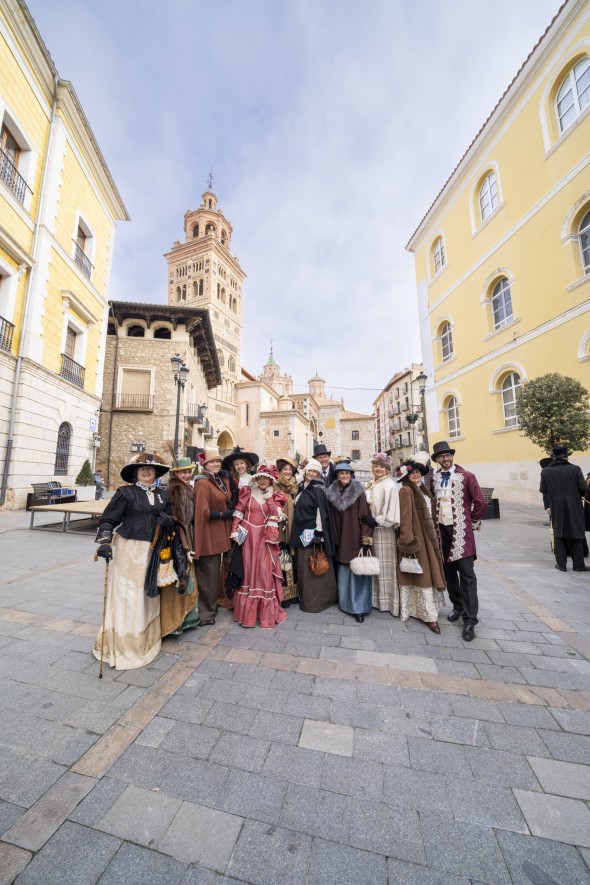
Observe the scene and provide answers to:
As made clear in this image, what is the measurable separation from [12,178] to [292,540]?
574 inches

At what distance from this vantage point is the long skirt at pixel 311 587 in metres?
4.16

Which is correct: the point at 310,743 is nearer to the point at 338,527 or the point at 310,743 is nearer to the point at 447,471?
the point at 338,527

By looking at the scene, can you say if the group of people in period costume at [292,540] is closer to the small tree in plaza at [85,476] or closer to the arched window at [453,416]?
the small tree in plaza at [85,476]

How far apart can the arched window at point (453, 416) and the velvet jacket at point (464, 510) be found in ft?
46.6

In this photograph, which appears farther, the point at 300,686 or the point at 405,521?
the point at 405,521

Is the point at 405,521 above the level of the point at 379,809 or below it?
above

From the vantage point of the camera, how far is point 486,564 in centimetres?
592

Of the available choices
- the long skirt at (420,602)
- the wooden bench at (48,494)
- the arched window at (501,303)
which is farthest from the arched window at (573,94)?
the wooden bench at (48,494)

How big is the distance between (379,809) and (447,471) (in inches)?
123

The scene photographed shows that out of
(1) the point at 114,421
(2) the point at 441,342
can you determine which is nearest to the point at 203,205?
(1) the point at 114,421

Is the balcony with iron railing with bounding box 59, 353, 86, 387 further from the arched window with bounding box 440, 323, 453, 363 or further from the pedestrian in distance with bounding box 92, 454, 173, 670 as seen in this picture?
the arched window with bounding box 440, 323, 453, 363

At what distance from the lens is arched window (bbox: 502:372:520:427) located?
13660mm

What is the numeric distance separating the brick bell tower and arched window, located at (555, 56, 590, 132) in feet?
95.0

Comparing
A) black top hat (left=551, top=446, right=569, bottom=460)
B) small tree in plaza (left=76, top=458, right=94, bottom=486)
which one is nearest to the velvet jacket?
black top hat (left=551, top=446, right=569, bottom=460)
